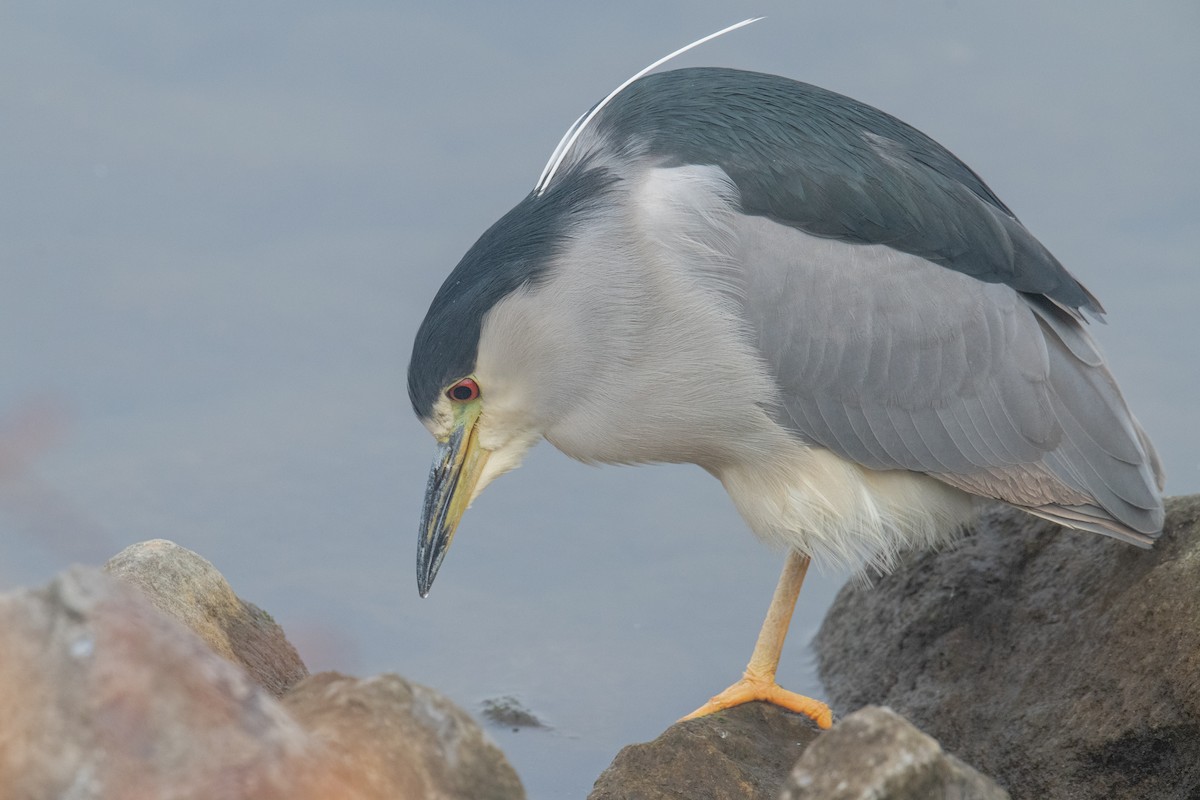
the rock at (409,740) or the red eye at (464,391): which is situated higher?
the red eye at (464,391)

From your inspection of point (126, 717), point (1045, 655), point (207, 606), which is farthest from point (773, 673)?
point (126, 717)

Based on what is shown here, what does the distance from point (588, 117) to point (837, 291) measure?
3.16 ft

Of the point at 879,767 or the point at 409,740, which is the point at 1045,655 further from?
the point at 409,740

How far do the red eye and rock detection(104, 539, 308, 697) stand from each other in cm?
80

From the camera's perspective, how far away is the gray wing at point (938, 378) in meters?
4.30

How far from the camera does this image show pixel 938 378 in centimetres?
450

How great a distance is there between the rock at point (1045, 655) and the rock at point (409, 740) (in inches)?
85.4

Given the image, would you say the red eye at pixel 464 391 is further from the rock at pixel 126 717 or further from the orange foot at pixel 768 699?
the rock at pixel 126 717

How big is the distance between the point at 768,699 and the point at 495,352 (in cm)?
139

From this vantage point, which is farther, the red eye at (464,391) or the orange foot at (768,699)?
the orange foot at (768,699)

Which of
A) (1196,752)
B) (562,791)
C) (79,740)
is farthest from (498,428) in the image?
(79,740)

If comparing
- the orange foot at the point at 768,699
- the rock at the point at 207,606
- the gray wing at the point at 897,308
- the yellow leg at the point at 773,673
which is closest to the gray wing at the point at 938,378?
the gray wing at the point at 897,308

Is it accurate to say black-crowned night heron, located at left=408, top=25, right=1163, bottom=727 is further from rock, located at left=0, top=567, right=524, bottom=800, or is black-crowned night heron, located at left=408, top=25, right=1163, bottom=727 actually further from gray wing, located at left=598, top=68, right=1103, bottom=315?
rock, located at left=0, top=567, right=524, bottom=800

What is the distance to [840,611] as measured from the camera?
5.59 metres
